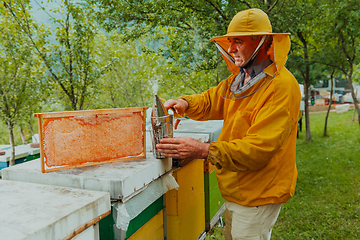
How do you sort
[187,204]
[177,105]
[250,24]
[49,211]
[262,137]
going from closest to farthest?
[49,211] < [262,137] < [250,24] < [177,105] < [187,204]

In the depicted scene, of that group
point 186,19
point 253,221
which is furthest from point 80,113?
point 186,19

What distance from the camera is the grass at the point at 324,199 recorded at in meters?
3.70

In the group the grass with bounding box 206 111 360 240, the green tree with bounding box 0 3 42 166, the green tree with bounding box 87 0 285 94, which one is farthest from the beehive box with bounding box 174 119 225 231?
the green tree with bounding box 0 3 42 166

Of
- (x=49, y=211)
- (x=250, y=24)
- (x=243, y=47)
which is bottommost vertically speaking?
(x=49, y=211)

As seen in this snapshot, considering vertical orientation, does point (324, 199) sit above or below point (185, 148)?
below

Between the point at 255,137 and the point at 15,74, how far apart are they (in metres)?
5.04

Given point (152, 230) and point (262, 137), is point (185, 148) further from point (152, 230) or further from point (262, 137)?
point (152, 230)

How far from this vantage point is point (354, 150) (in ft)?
25.5

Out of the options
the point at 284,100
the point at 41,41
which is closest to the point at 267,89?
the point at 284,100

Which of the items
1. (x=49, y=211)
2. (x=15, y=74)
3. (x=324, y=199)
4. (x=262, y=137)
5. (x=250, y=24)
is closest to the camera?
(x=49, y=211)

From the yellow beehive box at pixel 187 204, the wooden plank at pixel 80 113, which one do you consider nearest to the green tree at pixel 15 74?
the yellow beehive box at pixel 187 204

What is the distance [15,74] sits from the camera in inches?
194

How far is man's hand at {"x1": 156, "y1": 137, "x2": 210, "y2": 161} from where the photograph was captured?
1.52 m

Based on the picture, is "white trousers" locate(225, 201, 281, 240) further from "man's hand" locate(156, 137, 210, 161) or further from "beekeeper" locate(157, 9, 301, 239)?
"man's hand" locate(156, 137, 210, 161)
